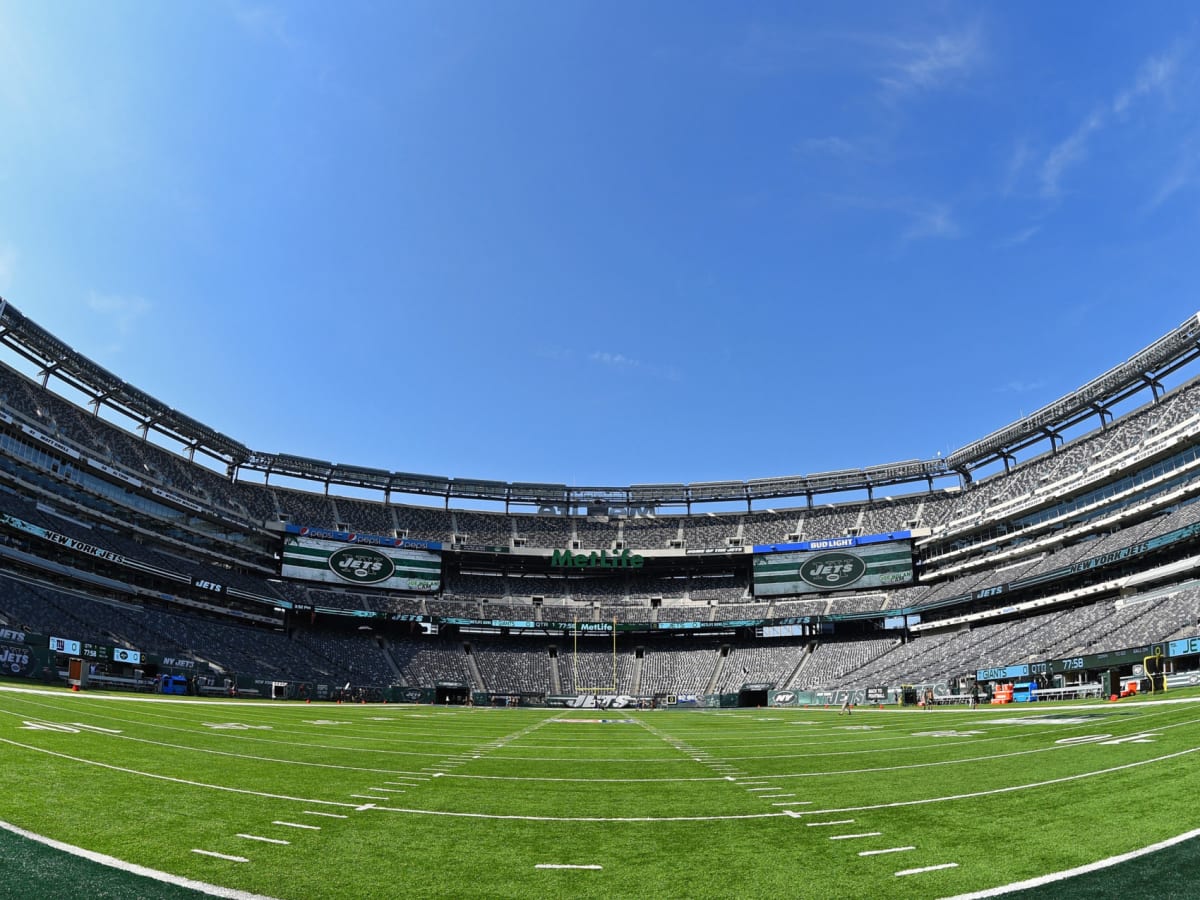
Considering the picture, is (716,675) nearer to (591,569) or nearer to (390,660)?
(591,569)

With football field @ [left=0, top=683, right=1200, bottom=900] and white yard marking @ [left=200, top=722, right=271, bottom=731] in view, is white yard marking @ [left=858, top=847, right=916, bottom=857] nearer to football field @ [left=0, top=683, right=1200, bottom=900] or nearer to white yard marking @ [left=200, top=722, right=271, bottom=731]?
football field @ [left=0, top=683, right=1200, bottom=900]

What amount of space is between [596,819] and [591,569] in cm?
7564

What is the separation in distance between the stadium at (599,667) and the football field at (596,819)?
0.08m

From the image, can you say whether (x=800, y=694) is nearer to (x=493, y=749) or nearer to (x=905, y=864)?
(x=493, y=749)

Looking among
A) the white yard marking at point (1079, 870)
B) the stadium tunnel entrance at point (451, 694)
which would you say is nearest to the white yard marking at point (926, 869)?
the white yard marking at point (1079, 870)

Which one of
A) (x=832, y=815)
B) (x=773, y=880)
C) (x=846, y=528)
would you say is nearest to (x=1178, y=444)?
(x=846, y=528)

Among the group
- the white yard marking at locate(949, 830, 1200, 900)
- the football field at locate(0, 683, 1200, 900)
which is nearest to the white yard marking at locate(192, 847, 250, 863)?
the football field at locate(0, 683, 1200, 900)

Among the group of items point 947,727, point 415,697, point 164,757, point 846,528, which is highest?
point 846,528

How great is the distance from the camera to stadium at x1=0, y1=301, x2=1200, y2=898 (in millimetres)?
7371

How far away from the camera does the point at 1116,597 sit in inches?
2005

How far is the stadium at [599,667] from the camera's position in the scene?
7371mm

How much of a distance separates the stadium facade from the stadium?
0.36 meters

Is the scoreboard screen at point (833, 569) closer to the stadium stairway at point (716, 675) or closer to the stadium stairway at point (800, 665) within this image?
the stadium stairway at point (800, 665)

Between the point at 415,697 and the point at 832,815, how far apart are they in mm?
57768
